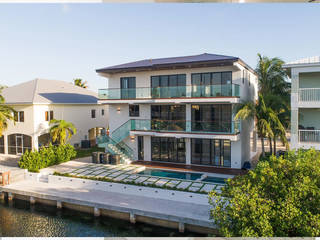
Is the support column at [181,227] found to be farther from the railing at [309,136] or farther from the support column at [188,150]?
the support column at [188,150]

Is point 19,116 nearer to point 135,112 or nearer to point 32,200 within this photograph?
point 135,112

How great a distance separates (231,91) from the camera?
1684cm

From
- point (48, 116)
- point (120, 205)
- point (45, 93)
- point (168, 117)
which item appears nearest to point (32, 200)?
point (120, 205)

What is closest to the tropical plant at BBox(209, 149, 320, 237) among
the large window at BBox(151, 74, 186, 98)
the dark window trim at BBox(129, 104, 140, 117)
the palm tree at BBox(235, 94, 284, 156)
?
the palm tree at BBox(235, 94, 284, 156)

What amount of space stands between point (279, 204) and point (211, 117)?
12122mm

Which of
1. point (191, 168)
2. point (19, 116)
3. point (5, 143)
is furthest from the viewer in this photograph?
point (5, 143)

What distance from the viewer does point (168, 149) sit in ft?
66.4

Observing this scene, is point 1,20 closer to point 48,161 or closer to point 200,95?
point 200,95

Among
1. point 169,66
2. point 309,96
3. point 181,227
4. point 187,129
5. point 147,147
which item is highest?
point 169,66

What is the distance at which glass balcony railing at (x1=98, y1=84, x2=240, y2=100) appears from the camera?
17.0m

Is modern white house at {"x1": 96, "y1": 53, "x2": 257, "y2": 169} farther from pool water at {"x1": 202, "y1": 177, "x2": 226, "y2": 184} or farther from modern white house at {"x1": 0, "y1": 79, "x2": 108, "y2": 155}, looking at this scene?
modern white house at {"x1": 0, "y1": 79, "x2": 108, "y2": 155}

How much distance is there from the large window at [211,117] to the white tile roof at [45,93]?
12.6 meters

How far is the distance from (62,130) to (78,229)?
12286 mm

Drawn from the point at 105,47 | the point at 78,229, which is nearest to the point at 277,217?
the point at 78,229
